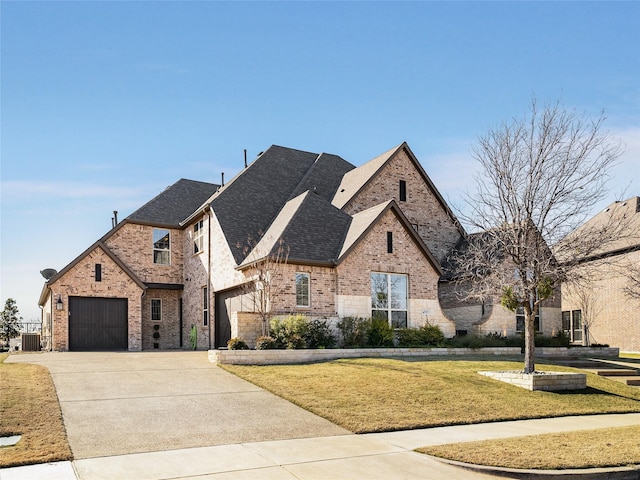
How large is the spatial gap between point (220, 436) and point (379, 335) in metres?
12.8

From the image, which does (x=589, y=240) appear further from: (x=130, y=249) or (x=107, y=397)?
(x=130, y=249)

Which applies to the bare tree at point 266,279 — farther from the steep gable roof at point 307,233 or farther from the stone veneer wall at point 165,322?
the stone veneer wall at point 165,322

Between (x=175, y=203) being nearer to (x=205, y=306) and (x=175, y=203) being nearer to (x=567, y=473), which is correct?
(x=205, y=306)

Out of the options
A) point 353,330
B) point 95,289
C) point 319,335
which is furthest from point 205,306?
point 319,335

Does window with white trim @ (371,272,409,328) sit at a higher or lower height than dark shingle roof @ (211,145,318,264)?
lower

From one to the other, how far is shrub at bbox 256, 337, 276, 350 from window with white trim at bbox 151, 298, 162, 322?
1337cm

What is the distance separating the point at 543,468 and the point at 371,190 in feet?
70.7

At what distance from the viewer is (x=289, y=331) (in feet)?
67.2

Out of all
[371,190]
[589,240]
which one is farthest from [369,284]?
[589,240]

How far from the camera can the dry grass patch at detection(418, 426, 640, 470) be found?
920 cm

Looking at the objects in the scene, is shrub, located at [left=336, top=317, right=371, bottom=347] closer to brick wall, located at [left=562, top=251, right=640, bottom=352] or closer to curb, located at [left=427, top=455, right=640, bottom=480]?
curb, located at [left=427, top=455, right=640, bottom=480]

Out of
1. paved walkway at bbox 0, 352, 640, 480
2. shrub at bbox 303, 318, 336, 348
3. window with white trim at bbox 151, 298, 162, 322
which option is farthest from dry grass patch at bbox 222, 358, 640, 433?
window with white trim at bbox 151, 298, 162, 322

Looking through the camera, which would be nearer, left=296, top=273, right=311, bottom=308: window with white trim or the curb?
the curb

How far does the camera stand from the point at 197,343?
29.3 metres
